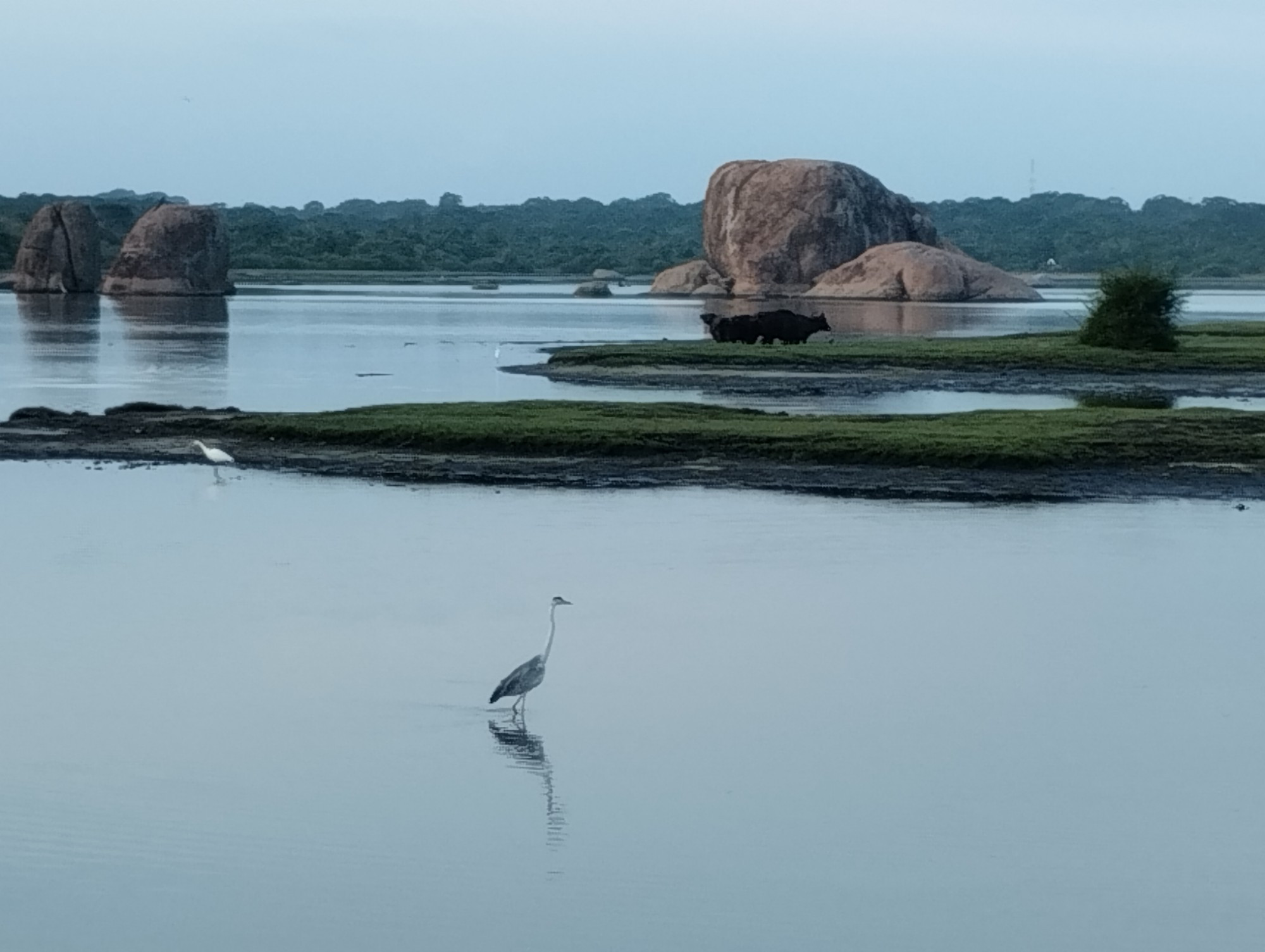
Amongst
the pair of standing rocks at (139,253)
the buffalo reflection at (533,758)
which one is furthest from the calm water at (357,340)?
the buffalo reflection at (533,758)

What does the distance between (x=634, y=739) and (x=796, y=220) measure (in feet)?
293

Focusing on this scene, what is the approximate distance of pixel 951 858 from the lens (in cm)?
881

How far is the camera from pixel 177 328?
5953 cm

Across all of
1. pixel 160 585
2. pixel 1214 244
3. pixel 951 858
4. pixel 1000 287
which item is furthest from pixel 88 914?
pixel 1214 244

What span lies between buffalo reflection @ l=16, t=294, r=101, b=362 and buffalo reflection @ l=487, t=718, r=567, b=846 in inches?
1279

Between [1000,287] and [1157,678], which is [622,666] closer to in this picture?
[1157,678]

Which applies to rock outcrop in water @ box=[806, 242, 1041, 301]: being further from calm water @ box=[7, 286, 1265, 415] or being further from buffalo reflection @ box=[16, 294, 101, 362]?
buffalo reflection @ box=[16, 294, 101, 362]

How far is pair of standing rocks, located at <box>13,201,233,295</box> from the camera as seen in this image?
91.8m

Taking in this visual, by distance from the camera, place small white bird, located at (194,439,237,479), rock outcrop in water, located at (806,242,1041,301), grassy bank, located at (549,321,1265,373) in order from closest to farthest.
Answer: small white bird, located at (194,439,237,479), grassy bank, located at (549,321,1265,373), rock outcrop in water, located at (806,242,1041,301)

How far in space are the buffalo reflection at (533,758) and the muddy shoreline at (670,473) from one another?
32.4ft

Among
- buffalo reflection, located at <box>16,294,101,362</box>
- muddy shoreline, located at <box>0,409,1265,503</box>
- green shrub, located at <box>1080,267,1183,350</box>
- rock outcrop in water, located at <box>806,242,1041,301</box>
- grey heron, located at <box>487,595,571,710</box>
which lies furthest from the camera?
rock outcrop in water, located at <box>806,242,1041,301</box>

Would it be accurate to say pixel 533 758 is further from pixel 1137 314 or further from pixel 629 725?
pixel 1137 314

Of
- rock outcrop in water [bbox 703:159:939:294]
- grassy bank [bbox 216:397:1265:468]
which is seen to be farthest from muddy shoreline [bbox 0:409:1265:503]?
rock outcrop in water [bbox 703:159:939:294]

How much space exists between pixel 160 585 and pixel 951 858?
25.6 ft
